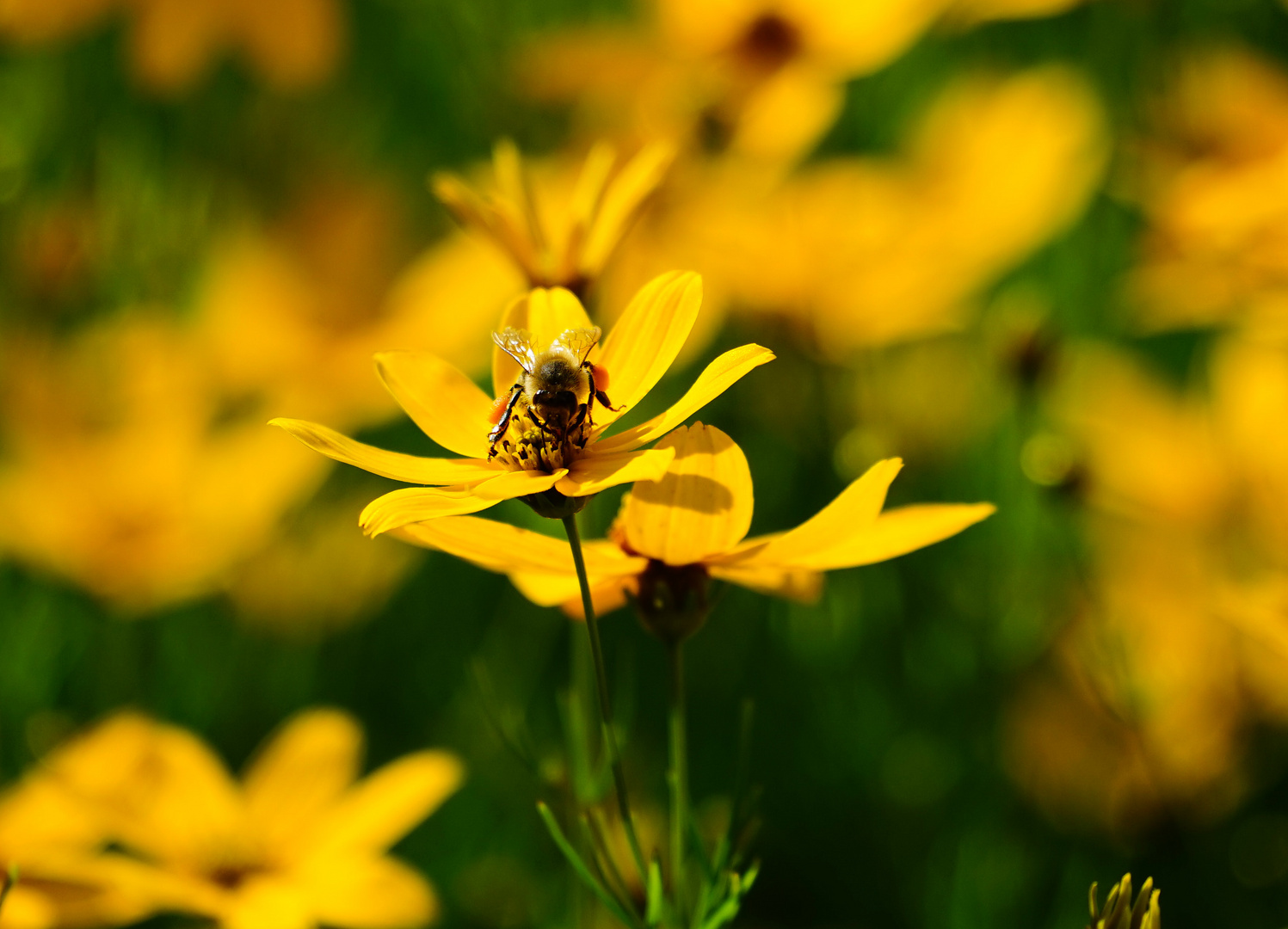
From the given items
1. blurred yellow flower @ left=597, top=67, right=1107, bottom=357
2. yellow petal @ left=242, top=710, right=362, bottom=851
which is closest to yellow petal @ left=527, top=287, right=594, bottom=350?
yellow petal @ left=242, top=710, right=362, bottom=851

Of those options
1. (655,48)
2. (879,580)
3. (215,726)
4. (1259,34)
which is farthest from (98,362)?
(1259,34)

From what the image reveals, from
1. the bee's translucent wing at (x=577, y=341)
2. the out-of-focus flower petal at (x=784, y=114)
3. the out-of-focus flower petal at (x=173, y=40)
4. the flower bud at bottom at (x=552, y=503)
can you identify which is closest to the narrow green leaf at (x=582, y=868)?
the flower bud at bottom at (x=552, y=503)

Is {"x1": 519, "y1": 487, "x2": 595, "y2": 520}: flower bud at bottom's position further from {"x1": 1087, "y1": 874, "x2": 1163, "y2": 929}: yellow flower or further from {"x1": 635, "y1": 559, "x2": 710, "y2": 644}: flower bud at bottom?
{"x1": 1087, "y1": 874, "x2": 1163, "y2": 929}: yellow flower

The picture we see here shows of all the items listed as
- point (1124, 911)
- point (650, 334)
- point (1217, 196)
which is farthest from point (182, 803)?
point (1217, 196)

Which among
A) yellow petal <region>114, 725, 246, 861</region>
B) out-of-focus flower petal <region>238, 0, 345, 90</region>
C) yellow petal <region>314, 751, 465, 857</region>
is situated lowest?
yellow petal <region>314, 751, 465, 857</region>

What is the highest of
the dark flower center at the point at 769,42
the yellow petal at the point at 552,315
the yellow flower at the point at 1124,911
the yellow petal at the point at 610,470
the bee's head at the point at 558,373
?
the dark flower center at the point at 769,42

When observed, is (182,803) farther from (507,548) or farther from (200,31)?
(200,31)

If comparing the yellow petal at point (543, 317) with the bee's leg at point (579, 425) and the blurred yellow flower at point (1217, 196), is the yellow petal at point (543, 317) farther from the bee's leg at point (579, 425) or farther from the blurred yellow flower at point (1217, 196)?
the blurred yellow flower at point (1217, 196)
